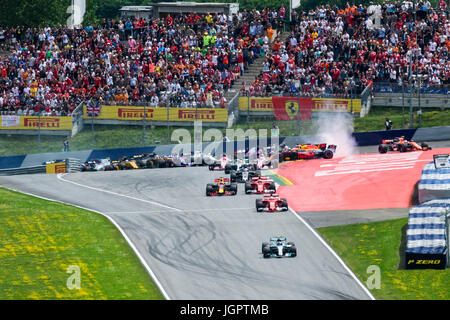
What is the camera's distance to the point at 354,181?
37062 mm

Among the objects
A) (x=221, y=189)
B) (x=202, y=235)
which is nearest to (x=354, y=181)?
(x=221, y=189)

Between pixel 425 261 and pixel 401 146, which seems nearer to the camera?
pixel 425 261

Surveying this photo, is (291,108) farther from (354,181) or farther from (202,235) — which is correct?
(202,235)

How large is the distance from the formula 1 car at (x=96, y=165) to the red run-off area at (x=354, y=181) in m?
8.59

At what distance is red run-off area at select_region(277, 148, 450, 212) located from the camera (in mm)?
33469

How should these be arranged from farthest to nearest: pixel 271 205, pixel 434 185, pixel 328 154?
pixel 328 154, pixel 271 205, pixel 434 185

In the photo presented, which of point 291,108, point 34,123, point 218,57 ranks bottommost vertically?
point 34,123

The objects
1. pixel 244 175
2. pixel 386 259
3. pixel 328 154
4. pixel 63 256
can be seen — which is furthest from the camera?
pixel 328 154

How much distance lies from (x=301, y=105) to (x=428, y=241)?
71.0 ft

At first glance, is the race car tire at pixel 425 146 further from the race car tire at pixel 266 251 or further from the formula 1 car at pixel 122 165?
the race car tire at pixel 266 251

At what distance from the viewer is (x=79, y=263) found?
26.0m

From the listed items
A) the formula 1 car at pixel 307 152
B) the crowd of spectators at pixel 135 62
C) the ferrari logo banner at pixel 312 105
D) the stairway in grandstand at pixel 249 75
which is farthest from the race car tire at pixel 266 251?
the stairway in grandstand at pixel 249 75

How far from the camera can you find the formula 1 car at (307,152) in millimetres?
42094

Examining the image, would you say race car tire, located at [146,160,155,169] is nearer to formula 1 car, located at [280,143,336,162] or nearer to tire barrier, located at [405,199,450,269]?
formula 1 car, located at [280,143,336,162]
